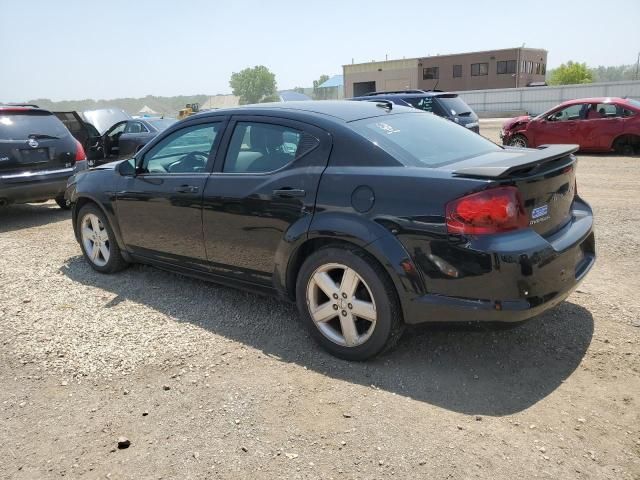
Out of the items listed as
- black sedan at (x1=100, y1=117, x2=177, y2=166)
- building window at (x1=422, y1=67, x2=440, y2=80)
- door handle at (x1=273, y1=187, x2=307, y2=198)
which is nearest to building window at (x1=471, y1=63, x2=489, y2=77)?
building window at (x1=422, y1=67, x2=440, y2=80)

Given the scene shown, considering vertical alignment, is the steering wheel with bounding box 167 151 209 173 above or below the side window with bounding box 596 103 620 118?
above

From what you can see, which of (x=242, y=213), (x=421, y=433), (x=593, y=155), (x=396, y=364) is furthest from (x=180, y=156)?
(x=593, y=155)

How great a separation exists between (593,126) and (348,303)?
40.6 feet

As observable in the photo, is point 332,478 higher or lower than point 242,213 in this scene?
lower

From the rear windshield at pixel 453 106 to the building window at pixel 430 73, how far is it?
5073 cm

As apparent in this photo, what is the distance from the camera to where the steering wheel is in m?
4.26

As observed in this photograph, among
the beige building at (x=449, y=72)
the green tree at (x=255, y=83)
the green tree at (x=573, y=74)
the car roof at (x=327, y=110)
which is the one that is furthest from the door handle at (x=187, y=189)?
the green tree at (x=255, y=83)

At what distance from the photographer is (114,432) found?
2.86m

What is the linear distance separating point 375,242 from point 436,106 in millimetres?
9480

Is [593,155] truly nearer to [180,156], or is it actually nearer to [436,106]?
[436,106]

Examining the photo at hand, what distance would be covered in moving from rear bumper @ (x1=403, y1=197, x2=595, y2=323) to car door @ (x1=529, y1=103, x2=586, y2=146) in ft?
39.0

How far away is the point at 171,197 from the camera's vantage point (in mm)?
4391

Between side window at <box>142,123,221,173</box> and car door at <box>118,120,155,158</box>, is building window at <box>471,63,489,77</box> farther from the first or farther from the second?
side window at <box>142,123,221,173</box>

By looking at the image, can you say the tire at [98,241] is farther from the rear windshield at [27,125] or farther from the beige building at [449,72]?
the beige building at [449,72]
